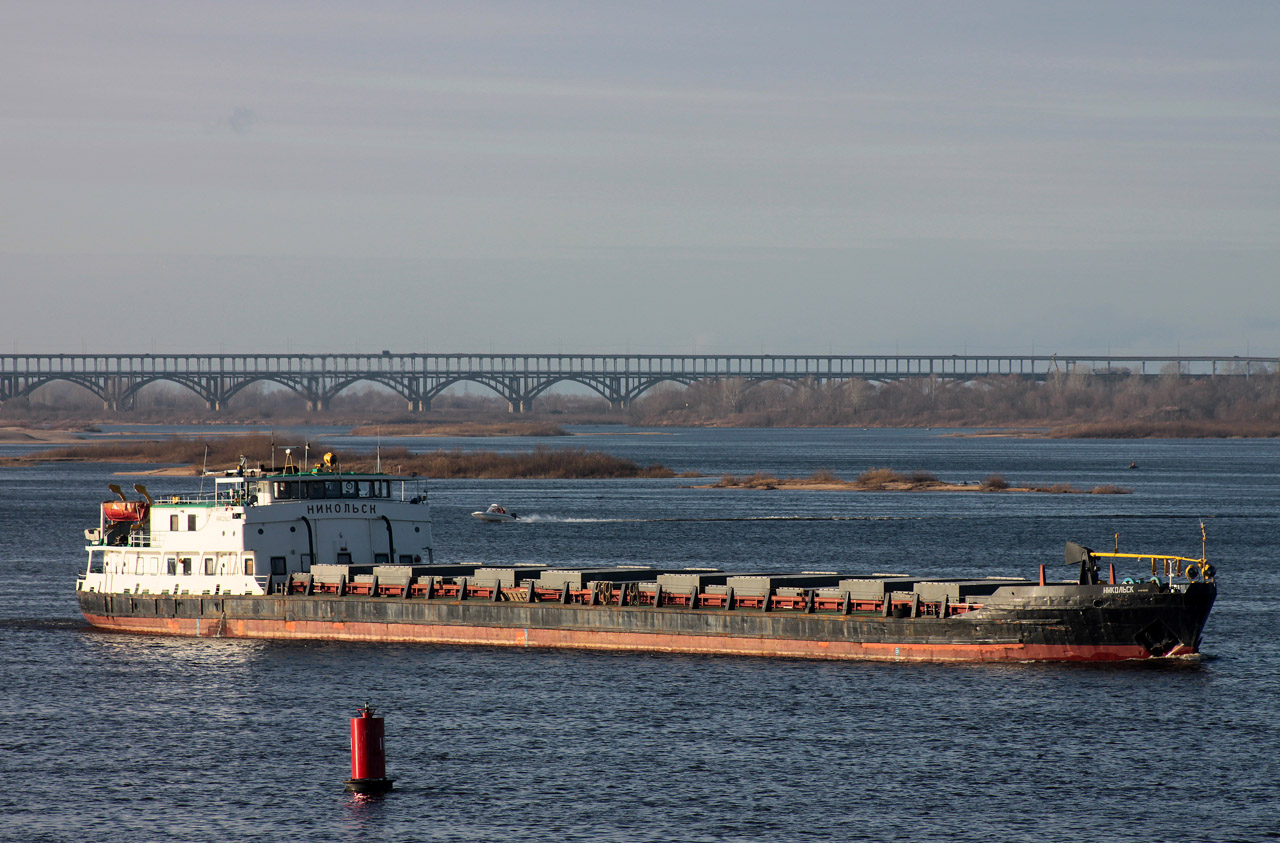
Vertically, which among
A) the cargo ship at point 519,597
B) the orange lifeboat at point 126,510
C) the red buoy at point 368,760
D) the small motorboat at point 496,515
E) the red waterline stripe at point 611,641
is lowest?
the red buoy at point 368,760

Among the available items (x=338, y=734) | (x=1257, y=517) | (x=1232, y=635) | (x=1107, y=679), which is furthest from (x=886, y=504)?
(x=338, y=734)

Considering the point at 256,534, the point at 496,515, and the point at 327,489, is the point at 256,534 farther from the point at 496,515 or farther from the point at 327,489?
the point at 496,515

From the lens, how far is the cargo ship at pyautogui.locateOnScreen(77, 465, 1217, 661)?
44469 millimetres

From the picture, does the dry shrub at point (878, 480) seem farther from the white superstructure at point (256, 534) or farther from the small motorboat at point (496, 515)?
the white superstructure at point (256, 534)

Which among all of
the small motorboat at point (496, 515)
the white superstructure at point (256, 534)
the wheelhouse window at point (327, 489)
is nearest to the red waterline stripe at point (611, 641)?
the white superstructure at point (256, 534)

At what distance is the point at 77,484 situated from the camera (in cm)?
15425

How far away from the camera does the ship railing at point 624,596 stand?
4675cm

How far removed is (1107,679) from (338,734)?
21.5 m

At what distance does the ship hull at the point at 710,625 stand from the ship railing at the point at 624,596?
59 cm

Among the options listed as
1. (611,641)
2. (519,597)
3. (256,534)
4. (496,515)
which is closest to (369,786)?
(611,641)

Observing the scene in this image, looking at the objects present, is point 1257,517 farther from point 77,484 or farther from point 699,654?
point 77,484

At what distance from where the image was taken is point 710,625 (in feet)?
159

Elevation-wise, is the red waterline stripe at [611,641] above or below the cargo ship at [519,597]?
below

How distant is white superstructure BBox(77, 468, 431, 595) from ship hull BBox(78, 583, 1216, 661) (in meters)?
0.94
